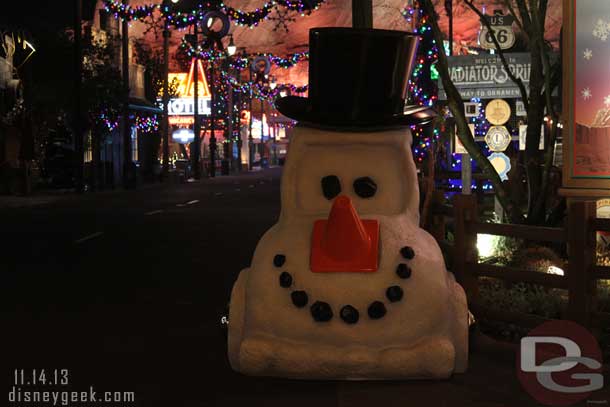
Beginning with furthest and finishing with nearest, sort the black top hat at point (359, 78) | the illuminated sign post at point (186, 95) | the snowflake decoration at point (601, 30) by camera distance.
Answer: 1. the illuminated sign post at point (186, 95)
2. the snowflake decoration at point (601, 30)
3. the black top hat at point (359, 78)

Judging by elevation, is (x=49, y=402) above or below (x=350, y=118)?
below

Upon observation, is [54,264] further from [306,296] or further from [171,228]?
[306,296]

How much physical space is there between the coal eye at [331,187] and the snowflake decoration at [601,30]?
18.2 feet

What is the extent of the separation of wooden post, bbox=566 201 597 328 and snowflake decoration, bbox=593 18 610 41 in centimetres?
384

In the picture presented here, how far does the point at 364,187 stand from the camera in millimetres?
7586

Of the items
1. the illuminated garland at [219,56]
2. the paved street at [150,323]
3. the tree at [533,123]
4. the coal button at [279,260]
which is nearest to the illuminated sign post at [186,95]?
the illuminated garland at [219,56]

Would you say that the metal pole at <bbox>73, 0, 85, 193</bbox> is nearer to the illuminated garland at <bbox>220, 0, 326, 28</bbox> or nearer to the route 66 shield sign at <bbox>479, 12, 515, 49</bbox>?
the illuminated garland at <bbox>220, 0, 326, 28</bbox>

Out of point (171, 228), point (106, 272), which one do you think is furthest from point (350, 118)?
point (171, 228)

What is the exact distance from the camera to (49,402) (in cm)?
701

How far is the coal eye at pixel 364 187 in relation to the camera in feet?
24.9

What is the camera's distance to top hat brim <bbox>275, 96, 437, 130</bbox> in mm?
7500

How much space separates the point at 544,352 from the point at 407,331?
1.66 meters

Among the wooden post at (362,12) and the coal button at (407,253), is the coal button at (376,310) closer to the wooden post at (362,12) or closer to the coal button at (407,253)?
the coal button at (407,253)

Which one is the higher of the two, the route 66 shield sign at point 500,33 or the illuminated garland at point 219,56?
the illuminated garland at point 219,56
